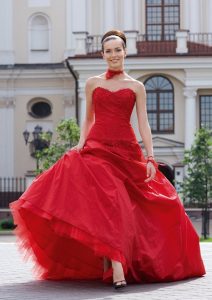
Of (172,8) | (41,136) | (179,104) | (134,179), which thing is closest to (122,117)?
(134,179)

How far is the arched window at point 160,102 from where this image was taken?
41.6 meters

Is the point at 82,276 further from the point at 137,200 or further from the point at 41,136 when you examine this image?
the point at 41,136

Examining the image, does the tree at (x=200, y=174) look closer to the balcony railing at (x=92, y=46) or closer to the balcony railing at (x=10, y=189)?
the balcony railing at (x=92, y=46)

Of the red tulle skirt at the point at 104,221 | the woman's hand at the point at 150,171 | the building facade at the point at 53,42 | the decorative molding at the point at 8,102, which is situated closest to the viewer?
the red tulle skirt at the point at 104,221

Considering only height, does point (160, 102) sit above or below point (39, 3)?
below

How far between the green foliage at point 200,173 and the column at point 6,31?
53.1 ft

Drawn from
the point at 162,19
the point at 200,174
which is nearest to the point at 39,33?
the point at 162,19

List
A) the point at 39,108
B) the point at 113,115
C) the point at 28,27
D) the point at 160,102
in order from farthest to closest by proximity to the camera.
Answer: the point at 28,27, the point at 39,108, the point at 160,102, the point at 113,115

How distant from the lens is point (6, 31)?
46.4 m

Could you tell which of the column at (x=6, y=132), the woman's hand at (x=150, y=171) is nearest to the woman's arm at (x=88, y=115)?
the woman's hand at (x=150, y=171)

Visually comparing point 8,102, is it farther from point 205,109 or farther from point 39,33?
point 205,109

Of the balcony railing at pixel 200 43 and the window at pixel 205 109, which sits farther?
the window at pixel 205 109

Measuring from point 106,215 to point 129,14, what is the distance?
38.0 meters

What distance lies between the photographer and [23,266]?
10820mm
